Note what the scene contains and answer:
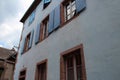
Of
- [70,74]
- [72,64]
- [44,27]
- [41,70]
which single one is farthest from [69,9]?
[41,70]

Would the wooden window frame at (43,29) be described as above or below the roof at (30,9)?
below

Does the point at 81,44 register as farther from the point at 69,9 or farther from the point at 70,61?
the point at 69,9

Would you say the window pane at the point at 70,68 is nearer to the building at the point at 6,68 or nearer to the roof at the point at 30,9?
the roof at the point at 30,9

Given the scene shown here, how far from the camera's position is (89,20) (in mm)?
4664

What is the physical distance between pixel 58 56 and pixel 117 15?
2925mm

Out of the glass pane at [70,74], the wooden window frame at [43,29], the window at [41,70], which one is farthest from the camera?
the wooden window frame at [43,29]

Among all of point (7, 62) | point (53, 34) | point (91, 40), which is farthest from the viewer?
point (7, 62)

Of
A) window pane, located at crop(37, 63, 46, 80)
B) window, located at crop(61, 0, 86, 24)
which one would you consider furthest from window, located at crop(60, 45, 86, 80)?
window pane, located at crop(37, 63, 46, 80)

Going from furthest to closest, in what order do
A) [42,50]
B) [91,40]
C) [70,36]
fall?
1. [42,50]
2. [70,36]
3. [91,40]

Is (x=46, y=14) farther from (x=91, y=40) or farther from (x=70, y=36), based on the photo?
(x=91, y=40)

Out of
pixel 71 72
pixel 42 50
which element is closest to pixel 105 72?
pixel 71 72

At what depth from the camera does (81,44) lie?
464cm

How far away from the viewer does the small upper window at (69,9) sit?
19.7 ft

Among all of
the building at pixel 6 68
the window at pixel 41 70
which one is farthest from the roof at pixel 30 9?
the building at pixel 6 68
